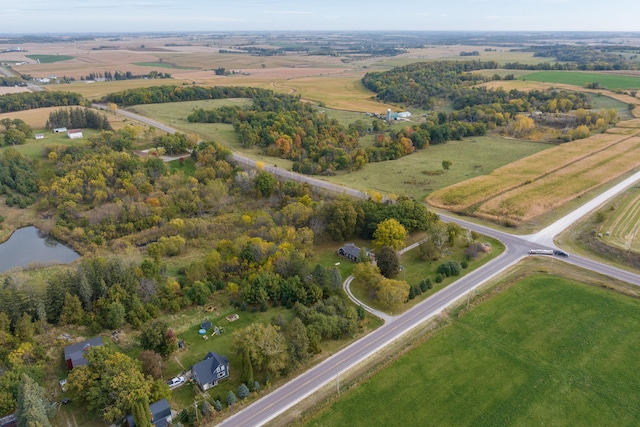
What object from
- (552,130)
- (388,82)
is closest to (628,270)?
(552,130)

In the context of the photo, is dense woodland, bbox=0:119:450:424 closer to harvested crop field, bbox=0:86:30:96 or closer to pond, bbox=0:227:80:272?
pond, bbox=0:227:80:272

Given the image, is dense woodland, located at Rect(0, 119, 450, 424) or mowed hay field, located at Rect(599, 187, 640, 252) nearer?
dense woodland, located at Rect(0, 119, 450, 424)

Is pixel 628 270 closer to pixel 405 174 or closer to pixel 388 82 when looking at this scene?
pixel 405 174

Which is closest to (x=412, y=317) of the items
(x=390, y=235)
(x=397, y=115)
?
(x=390, y=235)

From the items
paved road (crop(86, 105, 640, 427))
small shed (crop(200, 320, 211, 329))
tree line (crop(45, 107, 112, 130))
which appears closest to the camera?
paved road (crop(86, 105, 640, 427))

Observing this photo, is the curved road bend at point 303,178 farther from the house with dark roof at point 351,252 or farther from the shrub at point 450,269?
the shrub at point 450,269

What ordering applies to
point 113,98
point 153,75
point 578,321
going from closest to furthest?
point 578,321
point 113,98
point 153,75

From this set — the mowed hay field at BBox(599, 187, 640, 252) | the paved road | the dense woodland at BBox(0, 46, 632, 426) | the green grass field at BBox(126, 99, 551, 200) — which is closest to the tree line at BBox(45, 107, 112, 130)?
the dense woodland at BBox(0, 46, 632, 426)
